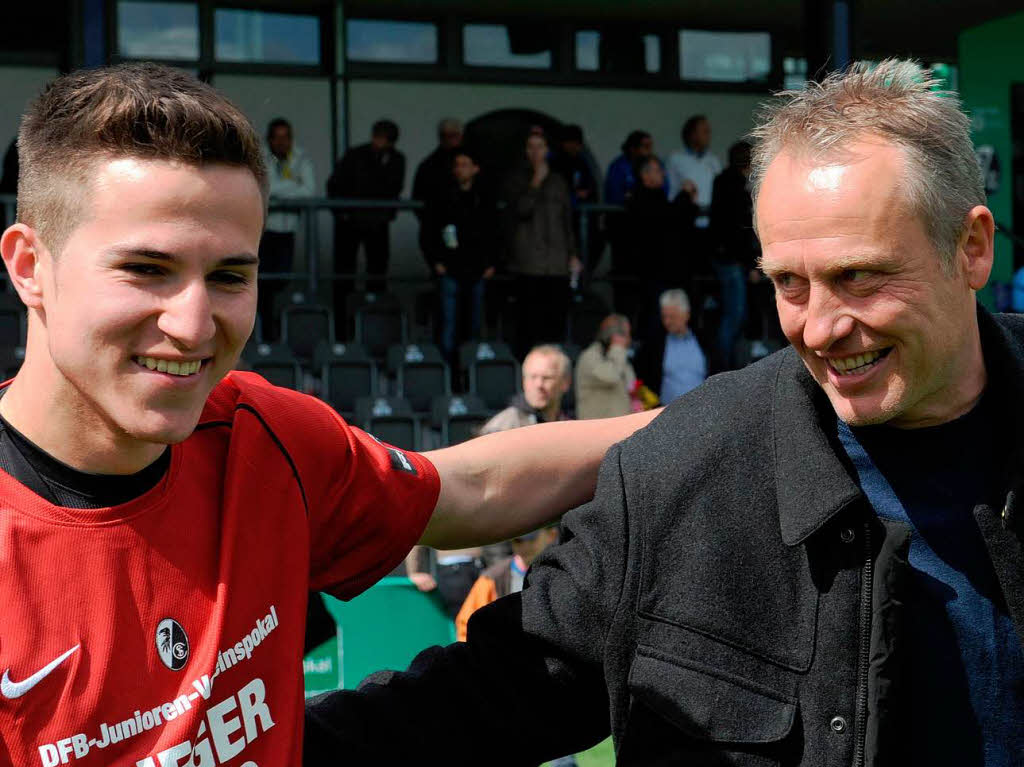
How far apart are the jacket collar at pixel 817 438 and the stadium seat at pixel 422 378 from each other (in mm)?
8940

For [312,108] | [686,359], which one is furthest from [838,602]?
[312,108]

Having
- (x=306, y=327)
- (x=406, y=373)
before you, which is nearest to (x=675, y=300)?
(x=406, y=373)

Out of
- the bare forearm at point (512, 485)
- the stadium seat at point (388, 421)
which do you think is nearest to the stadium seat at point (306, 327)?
the stadium seat at point (388, 421)

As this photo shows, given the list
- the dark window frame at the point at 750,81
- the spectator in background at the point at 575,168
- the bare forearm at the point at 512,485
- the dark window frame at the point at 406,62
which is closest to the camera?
the bare forearm at the point at 512,485

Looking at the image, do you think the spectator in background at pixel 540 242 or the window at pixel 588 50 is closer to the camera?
the spectator in background at pixel 540 242

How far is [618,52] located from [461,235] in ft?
16.7

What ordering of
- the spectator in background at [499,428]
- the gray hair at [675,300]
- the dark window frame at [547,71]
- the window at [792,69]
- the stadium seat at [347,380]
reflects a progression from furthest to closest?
the window at [792,69], the dark window frame at [547,71], the stadium seat at [347,380], the gray hair at [675,300], the spectator in background at [499,428]

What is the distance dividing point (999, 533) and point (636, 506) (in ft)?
1.73

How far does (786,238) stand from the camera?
6.57 ft

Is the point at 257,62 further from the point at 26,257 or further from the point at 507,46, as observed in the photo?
the point at 26,257

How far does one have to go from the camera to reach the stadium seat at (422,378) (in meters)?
11.2

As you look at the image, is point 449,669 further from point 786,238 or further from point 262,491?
point 786,238

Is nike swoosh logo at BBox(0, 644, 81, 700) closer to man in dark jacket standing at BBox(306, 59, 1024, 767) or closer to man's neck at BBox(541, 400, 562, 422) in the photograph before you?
man in dark jacket standing at BBox(306, 59, 1024, 767)

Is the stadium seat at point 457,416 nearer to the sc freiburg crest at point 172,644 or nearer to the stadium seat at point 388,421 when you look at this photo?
the stadium seat at point 388,421
